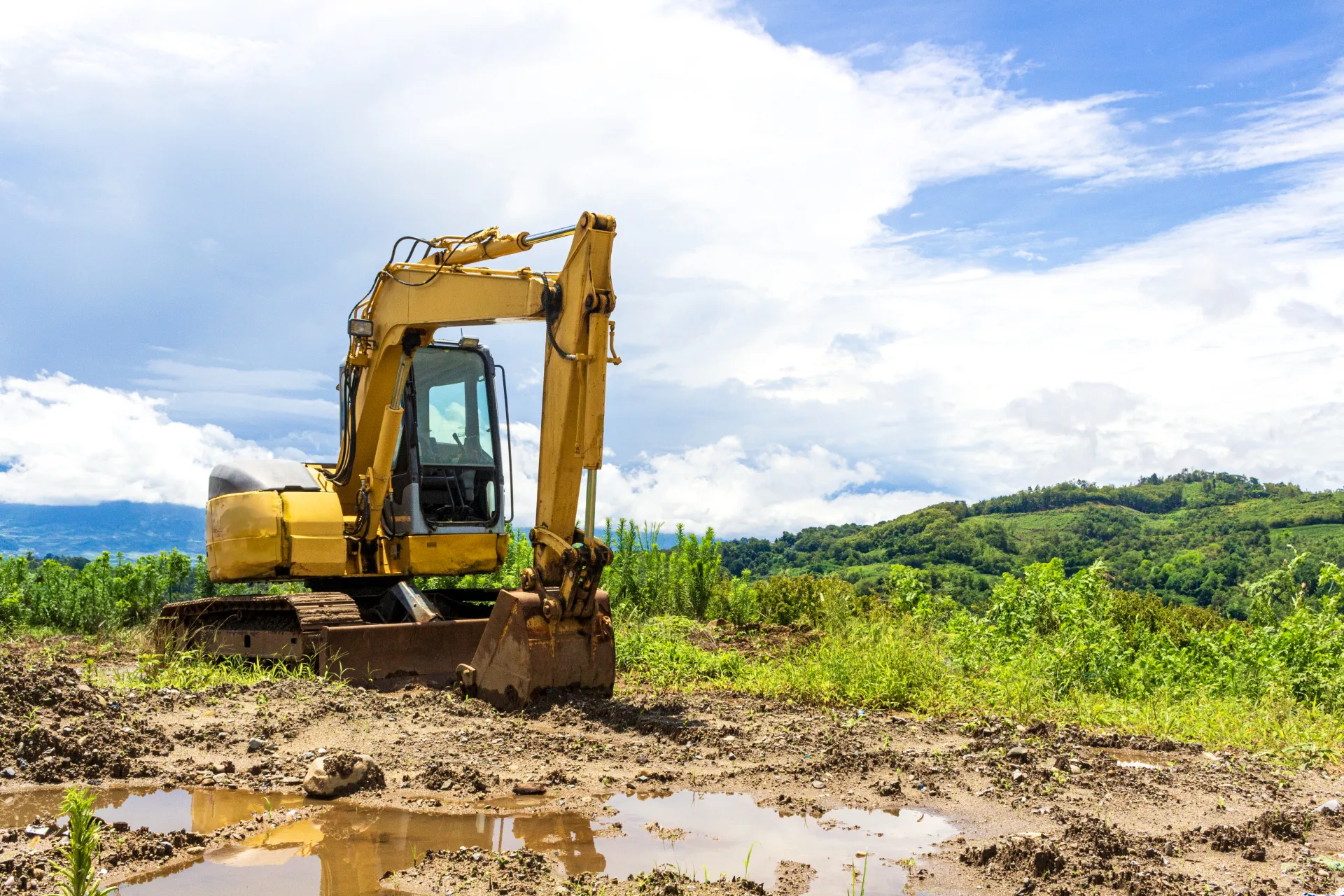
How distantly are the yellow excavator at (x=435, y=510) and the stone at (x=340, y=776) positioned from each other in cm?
199

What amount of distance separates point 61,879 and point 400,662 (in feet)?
15.5

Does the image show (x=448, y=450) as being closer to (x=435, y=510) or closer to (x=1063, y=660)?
(x=435, y=510)

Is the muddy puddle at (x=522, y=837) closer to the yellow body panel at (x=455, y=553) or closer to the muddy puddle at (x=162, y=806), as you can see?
the muddy puddle at (x=162, y=806)

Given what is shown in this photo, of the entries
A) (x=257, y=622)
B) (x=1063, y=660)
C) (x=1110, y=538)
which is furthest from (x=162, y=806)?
(x=1110, y=538)

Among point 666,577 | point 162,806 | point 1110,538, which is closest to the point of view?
point 162,806

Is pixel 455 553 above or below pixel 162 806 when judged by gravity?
above

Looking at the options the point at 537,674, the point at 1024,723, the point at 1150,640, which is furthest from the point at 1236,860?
the point at 1150,640

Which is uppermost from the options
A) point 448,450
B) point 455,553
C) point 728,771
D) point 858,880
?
point 448,450

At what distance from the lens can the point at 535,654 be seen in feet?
24.4

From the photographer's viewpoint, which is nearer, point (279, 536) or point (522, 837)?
point (522, 837)

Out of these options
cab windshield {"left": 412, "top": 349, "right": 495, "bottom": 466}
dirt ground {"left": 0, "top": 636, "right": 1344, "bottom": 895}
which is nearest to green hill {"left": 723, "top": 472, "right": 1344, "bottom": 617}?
cab windshield {"left": 412, "top": 349, "right": 495, "bottom": 466}

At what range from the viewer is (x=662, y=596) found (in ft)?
46.4

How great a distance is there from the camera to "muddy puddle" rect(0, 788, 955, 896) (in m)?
4.25

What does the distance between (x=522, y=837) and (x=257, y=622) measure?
5859 millimetres
